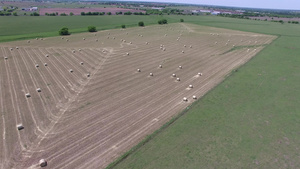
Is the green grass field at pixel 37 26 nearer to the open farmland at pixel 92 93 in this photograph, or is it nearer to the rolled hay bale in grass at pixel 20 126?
the open farmland at pixel 92 93

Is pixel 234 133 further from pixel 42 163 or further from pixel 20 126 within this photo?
pixel 20 126

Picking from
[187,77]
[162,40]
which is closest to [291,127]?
[187,77]

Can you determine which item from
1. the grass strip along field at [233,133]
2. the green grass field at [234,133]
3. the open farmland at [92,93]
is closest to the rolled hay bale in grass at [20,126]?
the open farmland at [92,93]

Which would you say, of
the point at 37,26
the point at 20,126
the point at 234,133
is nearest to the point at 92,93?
the point at 20,126

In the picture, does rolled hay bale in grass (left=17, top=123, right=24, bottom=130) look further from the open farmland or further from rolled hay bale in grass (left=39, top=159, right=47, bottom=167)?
rolled hay bale in grass (left=39, top=159, right=47, bottom=167)

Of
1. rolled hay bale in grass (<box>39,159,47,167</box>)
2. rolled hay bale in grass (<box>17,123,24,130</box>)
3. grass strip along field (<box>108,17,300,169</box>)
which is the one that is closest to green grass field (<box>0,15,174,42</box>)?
rolled hay bale in grass (<box>17,123,24,130</box>)

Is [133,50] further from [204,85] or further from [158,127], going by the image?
[158,127]

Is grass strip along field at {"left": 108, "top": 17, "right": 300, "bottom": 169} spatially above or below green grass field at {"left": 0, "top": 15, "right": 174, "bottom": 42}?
below
